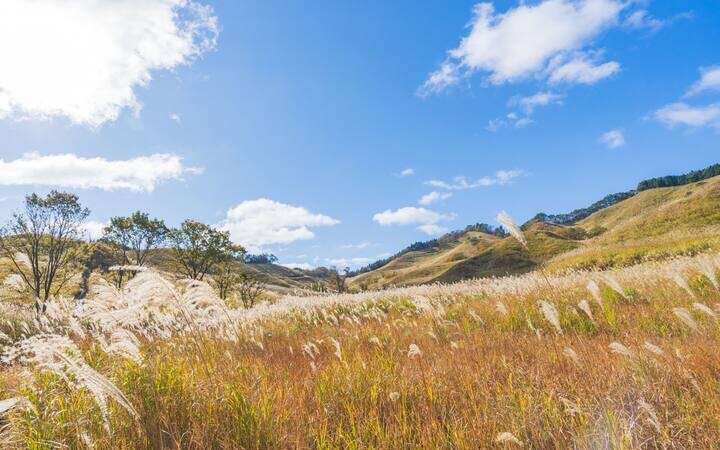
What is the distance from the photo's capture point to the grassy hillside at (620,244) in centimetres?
3152

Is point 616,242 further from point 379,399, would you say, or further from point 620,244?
point 379,399

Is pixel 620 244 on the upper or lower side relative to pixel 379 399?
lower

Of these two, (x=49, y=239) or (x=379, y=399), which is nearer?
(x=379, y=399)

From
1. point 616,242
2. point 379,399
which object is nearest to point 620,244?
point 616,242

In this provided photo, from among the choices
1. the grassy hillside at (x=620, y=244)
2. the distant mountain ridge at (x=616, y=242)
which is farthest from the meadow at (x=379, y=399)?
the grassy hillside at (x=620, y=244)

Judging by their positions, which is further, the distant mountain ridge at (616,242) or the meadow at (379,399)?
the distant mountain ridge at (616,242)

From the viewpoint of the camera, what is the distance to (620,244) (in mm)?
43812

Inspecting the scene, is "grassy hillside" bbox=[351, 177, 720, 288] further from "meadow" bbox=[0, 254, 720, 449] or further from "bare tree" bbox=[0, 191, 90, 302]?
"bare tree" bbox=[0, 191, 90, 302]

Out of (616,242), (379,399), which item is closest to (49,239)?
(379,399)

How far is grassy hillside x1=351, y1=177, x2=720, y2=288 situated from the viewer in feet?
103

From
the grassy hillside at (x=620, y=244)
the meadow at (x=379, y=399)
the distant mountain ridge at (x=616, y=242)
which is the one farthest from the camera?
the distant mountain ridge at (x=616, y=242)

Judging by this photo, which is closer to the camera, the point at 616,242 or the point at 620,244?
the point at 620,244

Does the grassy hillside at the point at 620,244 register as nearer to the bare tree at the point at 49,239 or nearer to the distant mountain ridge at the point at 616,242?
the distant mountain ridge at the point at 616,242

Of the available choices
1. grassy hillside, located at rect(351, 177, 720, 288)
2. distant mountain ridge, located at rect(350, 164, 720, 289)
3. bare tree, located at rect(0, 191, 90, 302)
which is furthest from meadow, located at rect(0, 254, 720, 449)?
bare tree, located at rect(0, 191, 90, 302)
